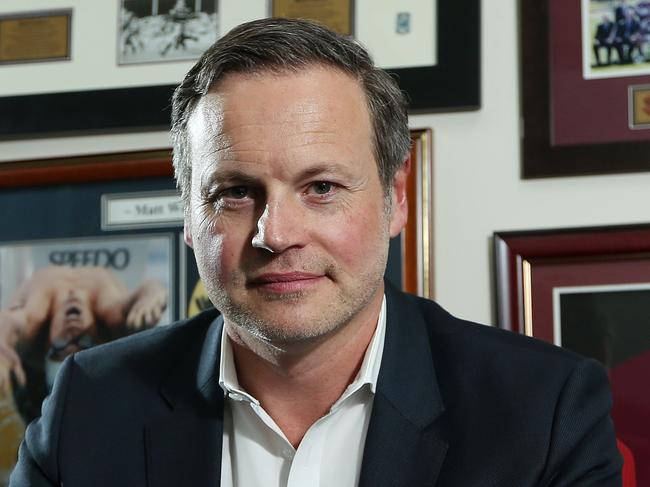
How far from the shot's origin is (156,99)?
6.21ft

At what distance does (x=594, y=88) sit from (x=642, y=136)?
0.40 ft

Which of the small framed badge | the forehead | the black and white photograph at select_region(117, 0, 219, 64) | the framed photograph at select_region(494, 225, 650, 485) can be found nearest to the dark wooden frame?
the framed photograph at select_region(494, 225, 650, 485)

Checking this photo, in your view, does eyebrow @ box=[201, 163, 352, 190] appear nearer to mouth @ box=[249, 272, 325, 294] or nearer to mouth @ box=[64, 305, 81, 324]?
mouth @ box=[249, 272, 325, 294]

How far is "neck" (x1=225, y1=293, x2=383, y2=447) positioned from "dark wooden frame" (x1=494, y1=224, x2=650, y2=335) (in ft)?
1.12

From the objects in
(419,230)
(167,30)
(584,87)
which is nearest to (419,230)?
(419,230)

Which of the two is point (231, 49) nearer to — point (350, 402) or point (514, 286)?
point (350, 402)

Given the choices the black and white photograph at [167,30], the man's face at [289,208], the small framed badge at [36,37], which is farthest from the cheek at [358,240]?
the small framed badge at [36,37]

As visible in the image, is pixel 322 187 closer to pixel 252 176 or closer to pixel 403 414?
pixel 252 176

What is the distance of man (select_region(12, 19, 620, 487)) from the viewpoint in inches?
50.9

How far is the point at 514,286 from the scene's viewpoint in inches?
66.9

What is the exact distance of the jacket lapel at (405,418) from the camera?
131 centimetres

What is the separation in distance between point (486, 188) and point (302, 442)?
62 centimetres

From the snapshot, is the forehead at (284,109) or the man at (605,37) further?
the man at (605,37)

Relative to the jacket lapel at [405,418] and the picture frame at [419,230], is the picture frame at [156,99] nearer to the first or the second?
the picture frame at [419,230]
